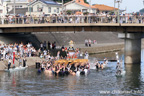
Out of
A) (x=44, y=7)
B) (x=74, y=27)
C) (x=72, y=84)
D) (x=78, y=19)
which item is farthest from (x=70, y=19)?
(x=44, y=7)

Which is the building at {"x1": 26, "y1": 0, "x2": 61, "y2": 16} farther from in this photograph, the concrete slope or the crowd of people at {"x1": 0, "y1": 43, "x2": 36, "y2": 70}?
the crowd of people at {"x1": 0, "y1": 43, "x2": 36, "y2": 70}

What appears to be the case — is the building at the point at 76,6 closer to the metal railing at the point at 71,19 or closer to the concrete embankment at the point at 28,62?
the metal railing at the point at 71,19

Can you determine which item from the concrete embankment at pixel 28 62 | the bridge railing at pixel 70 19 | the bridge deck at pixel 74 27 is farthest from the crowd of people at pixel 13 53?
the bridge railing at pixel 70 19

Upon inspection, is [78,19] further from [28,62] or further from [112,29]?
[28,62]

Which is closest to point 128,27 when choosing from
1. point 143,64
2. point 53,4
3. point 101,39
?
point 143,64

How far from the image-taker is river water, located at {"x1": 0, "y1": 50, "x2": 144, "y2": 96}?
140 ft

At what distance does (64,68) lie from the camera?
55938mm

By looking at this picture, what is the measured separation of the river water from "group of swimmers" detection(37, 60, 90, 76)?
1.37 m

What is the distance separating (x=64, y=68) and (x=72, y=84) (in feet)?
28.6

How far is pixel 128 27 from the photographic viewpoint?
66250 millimetres

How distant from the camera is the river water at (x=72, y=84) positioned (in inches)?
1682

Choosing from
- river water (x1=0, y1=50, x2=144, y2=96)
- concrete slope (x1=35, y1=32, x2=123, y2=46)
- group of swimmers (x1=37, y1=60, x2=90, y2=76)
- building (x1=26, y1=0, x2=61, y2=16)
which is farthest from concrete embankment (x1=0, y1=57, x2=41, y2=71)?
building (x1=26, y1=0, x2=61, y2=16)

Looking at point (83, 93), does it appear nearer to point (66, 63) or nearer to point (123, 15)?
point (66, 63)

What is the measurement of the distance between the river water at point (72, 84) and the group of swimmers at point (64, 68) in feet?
4.48
